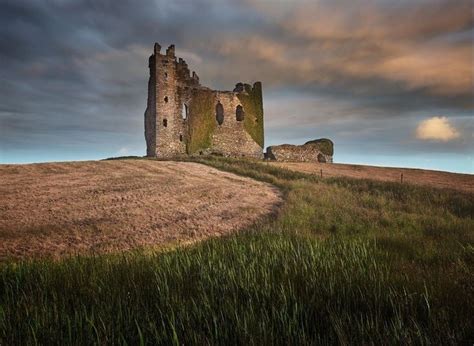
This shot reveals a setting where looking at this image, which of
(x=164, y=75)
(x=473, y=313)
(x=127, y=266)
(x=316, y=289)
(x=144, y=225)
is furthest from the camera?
(x=164, y=75)

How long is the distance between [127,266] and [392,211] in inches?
388

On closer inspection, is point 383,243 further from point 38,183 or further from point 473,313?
point 38,183

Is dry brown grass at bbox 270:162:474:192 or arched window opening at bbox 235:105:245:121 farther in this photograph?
arched window opening at bbox 235:105:245:121

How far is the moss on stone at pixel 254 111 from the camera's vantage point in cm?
3791

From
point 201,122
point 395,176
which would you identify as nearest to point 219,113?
point 201,122

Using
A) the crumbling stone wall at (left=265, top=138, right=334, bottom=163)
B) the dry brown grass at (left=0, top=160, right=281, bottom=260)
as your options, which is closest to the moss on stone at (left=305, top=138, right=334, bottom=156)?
the crumbling stone wall at (left=265, top=138, right=334, bottom=163)

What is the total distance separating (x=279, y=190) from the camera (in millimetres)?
15375

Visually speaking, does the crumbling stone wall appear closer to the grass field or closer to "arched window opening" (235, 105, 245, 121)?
"arched window opening" (235, 105, 245, 121)

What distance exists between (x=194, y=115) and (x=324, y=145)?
16.2 m

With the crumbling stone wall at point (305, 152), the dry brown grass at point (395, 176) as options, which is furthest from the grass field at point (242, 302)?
the crumbling stone wall at point (305, 152)

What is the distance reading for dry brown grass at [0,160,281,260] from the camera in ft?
23.9

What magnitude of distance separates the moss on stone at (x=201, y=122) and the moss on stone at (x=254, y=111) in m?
3.68

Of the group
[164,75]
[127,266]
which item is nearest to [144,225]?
[127,266]

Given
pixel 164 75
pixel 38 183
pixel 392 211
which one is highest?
pixel 164 75
